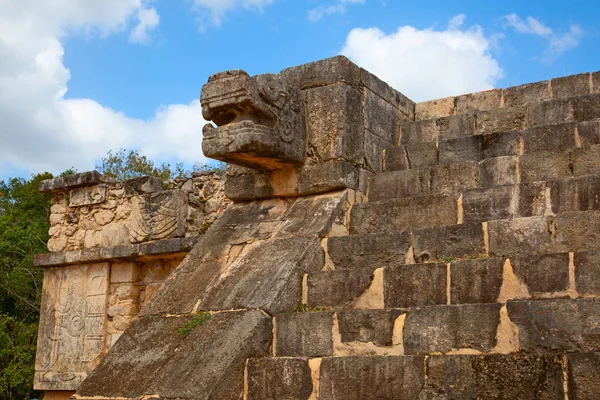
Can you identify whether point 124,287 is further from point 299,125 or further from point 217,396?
point 217,396

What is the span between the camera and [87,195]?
29.2 feet

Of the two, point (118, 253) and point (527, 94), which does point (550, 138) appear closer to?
point (527, 94)

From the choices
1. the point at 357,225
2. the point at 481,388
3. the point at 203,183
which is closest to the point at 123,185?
the point at 203,183

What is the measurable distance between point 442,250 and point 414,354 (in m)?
1.02

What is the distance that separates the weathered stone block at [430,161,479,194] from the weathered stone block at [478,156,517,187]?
0.18ft

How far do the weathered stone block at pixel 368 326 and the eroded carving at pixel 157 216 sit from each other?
3526 mm

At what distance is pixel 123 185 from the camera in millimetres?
8648

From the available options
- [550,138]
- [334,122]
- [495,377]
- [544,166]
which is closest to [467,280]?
[495,377]

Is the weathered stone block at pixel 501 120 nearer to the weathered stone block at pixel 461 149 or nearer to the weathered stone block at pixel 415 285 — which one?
the weathered stone block at pixel 461 149

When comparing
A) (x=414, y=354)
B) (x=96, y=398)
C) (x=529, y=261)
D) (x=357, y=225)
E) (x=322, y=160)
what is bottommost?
(x=96, y=398)

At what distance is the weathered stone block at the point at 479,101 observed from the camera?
738 cm

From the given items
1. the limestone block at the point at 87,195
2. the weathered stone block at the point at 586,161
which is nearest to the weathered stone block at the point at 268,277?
the weathered stone block at the point at 586,161

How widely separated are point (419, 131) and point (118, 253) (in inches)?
132

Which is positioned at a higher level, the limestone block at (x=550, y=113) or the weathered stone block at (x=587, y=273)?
the limestone block at (x=550, y=113)
